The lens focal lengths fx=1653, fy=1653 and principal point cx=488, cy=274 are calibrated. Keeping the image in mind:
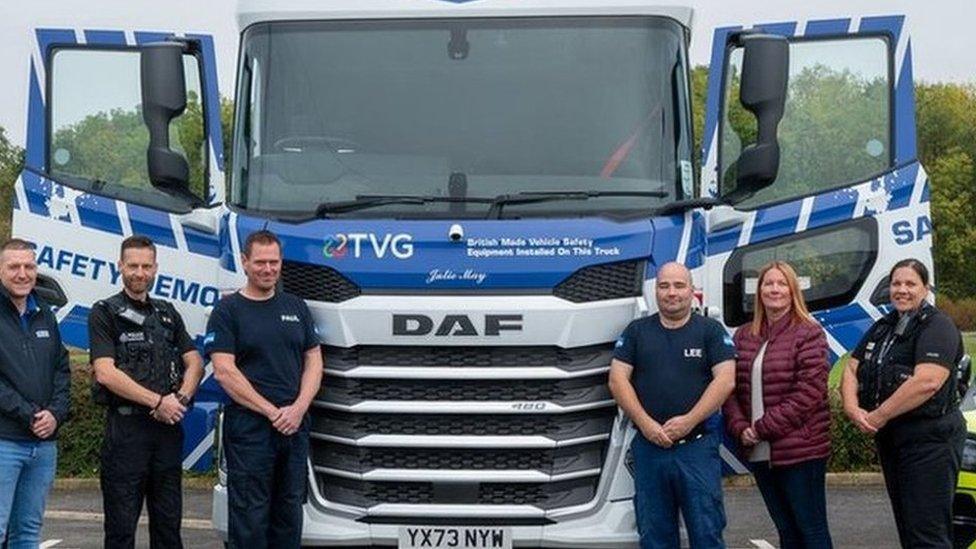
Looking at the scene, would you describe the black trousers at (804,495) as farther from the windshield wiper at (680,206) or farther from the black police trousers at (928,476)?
the windshield wiper at (680,206)

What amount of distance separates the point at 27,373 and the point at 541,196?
2544mm

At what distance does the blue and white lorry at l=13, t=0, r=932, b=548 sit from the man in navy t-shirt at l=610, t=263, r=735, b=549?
112 millimetres

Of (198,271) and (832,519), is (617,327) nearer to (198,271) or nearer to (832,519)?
(198,271)

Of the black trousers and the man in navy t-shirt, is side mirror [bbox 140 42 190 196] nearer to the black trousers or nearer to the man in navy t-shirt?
the man in navy t-shirt

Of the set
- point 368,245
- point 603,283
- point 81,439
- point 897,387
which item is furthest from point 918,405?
point 81,439

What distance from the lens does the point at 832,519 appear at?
12.8 meters

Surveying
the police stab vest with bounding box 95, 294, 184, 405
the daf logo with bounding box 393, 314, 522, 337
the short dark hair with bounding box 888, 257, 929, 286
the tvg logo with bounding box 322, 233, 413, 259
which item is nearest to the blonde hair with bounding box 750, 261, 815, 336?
the short dark hair with bounding box 888, 257, 929, 286

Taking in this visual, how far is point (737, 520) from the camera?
1298 centimetres

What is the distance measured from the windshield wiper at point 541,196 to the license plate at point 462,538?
4.59 ft

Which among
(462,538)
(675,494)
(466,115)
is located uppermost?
(466,115)

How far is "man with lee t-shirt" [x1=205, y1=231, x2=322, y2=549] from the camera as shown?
7.42 m

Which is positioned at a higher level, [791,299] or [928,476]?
[791,299]

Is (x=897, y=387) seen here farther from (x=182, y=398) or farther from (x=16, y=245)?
(x=16, y=245)

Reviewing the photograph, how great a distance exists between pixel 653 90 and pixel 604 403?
4.84 feet
